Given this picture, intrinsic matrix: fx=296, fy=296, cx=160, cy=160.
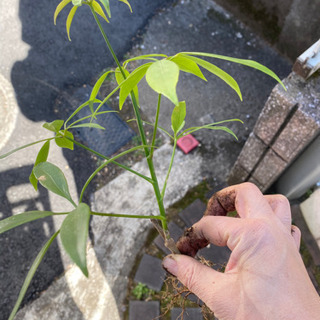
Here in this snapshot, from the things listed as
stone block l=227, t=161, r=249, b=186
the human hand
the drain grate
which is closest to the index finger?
the human hand

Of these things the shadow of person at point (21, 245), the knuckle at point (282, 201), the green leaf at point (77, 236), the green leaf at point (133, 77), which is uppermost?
the green leaf at point (133, 77)

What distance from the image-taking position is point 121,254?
2.15 m

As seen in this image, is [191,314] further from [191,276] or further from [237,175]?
[191,276]

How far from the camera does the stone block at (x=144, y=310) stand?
6.36 feet

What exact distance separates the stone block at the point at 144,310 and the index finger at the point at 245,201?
109cm

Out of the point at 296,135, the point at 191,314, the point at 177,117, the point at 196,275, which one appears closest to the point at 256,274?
the point at 196,275

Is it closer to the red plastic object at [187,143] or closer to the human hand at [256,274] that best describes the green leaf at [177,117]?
the human hand at [256,274]

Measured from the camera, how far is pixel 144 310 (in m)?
1.95

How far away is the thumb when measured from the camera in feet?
3.02

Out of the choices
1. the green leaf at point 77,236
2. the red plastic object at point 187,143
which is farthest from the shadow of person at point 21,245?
the green leaf at point 77,236

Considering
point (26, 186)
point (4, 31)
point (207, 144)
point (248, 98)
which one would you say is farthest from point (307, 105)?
point (4, 31)

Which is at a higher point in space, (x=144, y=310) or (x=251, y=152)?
(x=251, y=152)

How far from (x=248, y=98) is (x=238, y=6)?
1.01 metres

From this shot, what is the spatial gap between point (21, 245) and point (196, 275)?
1.76 m
